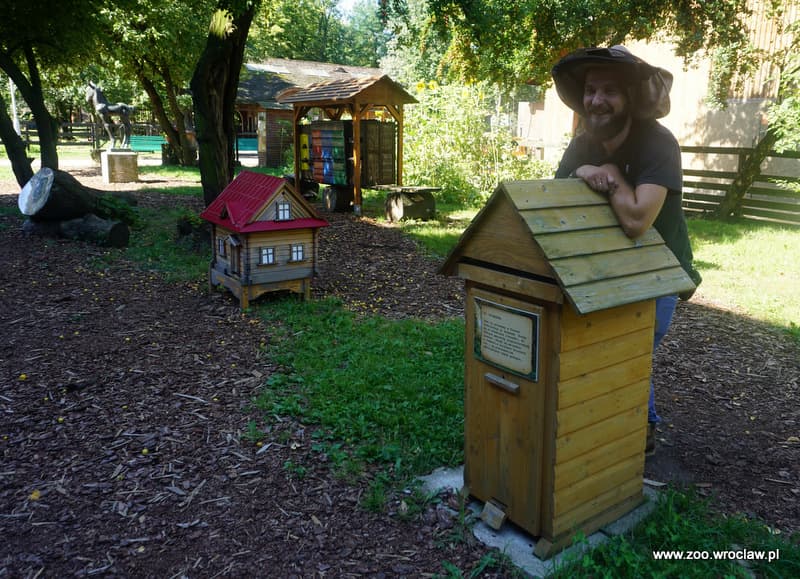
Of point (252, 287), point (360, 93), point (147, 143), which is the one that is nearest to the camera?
point (252, 287)

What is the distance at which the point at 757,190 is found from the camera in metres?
12.9

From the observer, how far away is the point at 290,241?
6.57 meters

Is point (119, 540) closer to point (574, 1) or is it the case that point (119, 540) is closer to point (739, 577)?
point (739, 577)

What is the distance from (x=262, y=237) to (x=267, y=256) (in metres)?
0.23

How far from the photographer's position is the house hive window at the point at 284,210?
637 cm

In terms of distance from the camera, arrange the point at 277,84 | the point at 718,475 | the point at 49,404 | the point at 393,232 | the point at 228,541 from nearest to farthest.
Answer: the point at 228,541 → the point at 718,475 → the point at 49,404 → the point at 393,232 → the point at 277,84

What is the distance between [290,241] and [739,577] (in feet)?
16.1

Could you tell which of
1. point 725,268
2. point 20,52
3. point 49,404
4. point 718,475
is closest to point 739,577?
point 718,475

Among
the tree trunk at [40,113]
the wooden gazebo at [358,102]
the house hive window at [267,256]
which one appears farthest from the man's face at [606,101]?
the tree trunk at [40,113]

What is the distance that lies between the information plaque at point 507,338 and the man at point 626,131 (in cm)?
65

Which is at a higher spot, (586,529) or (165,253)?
(165,253)

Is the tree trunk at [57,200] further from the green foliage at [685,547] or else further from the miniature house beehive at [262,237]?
the green foliage at [685,547]

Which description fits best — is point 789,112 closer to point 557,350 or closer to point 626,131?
point 626,131

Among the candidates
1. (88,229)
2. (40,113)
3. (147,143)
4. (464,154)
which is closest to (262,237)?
(88,229)
